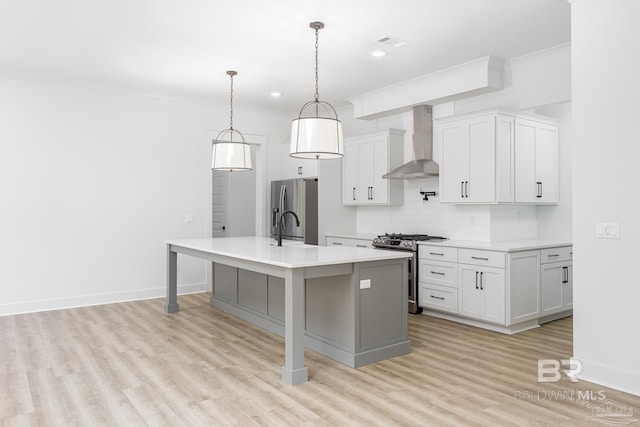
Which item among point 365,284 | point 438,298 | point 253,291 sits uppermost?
point 365,284

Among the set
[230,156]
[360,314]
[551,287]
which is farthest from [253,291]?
[551,287]

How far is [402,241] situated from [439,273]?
1.96 feet

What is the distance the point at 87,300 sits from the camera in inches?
228

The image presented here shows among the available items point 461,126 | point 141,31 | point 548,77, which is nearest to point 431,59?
point 461,126

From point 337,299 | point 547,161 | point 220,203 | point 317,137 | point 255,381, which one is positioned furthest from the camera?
point 220,203

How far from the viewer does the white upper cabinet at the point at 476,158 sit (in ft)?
15.9

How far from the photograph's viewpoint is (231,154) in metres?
4.90

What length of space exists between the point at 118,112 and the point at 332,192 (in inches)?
120

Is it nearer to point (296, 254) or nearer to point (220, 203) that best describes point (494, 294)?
point (296, 254)

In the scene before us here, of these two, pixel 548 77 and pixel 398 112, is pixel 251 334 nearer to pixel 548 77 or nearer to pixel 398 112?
pixel 398 112

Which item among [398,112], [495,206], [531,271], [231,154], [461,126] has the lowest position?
[531,271]

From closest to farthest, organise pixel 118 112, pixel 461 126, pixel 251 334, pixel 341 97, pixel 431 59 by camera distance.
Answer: pixel 251 334
pixel 431 59
pixel 461 126
pixel 118 112
pixel 341 97

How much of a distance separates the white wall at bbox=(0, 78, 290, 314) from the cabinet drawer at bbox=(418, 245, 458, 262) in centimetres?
317

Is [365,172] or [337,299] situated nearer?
[337,299]
